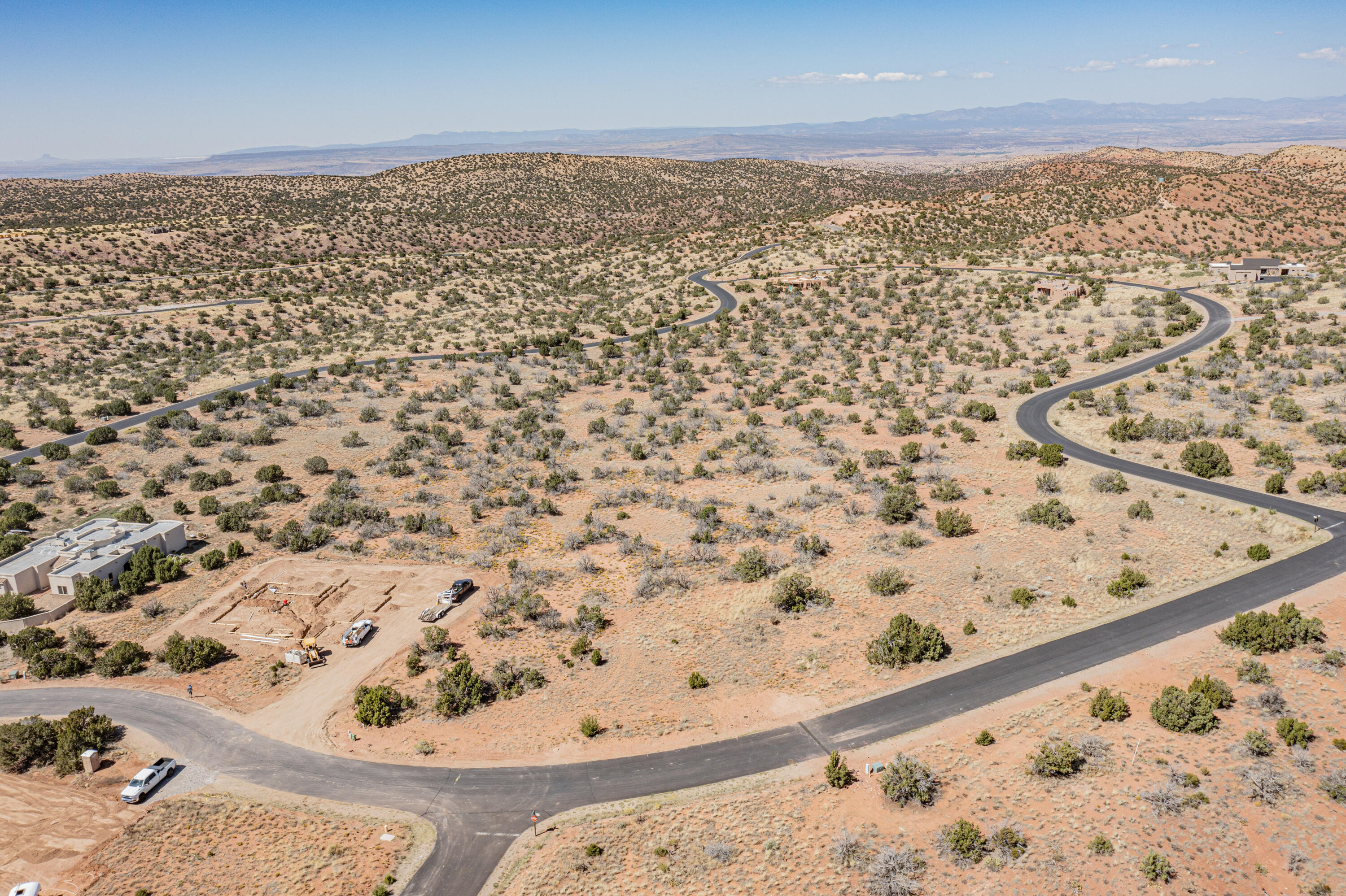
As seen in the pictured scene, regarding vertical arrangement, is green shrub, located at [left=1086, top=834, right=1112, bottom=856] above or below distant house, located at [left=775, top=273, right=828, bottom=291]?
below

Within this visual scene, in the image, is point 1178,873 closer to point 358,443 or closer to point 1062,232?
point 358,443

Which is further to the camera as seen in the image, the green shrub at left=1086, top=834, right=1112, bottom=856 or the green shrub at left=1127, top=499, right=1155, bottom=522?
the green shrub at left=1127, top=499, right=1155, bottom=522

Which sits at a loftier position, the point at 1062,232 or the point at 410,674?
the point at 1062,232

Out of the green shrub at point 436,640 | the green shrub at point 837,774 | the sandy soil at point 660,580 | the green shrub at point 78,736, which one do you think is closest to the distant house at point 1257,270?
the sandy soil at point 660,580

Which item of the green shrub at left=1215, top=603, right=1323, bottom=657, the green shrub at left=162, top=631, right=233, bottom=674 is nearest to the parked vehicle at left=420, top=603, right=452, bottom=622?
the green shrub at left=162, top=631, right=233, bottom=674

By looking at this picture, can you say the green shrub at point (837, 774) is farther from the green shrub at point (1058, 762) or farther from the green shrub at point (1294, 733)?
the green shrub at point (1294, 733)

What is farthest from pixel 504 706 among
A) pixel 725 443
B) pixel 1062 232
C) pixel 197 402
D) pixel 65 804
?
pixel 1062 232

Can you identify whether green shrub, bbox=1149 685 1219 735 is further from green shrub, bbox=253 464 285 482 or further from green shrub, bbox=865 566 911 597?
green shrub, bbox=253 464 285 482

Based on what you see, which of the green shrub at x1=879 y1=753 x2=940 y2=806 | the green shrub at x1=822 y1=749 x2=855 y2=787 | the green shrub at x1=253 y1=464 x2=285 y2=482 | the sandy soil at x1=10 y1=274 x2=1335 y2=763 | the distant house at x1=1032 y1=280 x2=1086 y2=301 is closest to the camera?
the green shrub at x1=879 y1=753 x2=940 y2=806
